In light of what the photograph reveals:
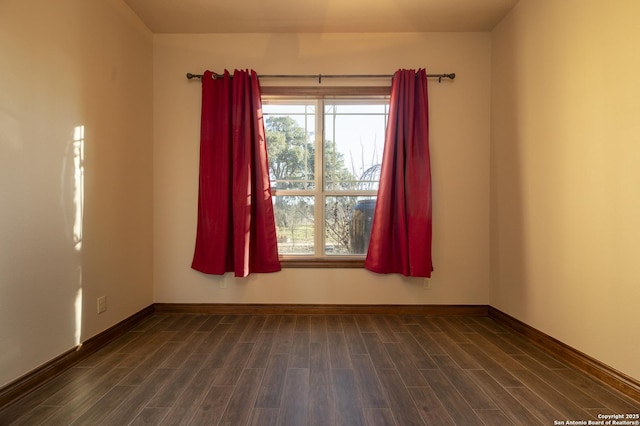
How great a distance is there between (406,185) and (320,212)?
865 mm

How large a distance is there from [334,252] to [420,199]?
3.19 feet

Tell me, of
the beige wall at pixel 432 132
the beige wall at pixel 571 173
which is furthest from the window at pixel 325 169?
the beige wall at pixel 571 173

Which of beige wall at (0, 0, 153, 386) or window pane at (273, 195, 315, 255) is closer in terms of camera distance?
beige wall at (0, 0, 153, 386)

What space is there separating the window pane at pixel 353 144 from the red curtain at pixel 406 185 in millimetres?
184

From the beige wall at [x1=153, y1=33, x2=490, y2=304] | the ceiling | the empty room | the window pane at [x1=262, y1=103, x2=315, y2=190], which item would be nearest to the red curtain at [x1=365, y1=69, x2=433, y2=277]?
the empty room

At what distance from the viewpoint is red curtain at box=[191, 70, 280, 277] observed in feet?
8.84

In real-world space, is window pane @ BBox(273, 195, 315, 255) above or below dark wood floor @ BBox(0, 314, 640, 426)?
above

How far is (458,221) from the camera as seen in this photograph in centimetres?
284

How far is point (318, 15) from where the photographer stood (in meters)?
2.54

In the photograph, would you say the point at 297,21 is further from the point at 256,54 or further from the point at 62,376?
the point at 62,376

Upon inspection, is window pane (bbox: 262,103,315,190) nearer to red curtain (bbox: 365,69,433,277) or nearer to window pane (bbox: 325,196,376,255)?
window pane (bbox: 325,196,376,255)

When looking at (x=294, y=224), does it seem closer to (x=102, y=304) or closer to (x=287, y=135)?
(x=287, y=135)

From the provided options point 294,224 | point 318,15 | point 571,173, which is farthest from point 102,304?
point 571,173

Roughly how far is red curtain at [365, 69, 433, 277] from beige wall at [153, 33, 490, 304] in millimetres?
183
